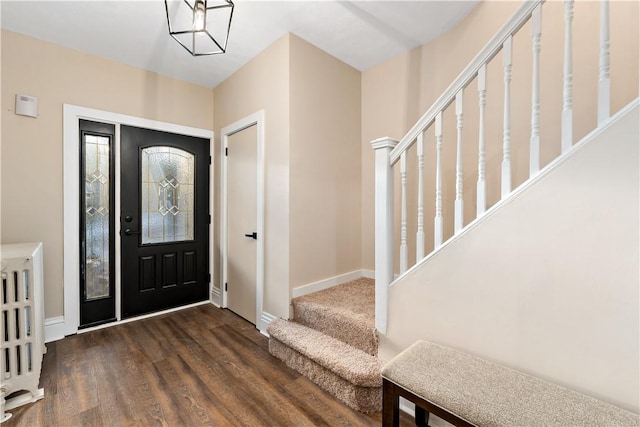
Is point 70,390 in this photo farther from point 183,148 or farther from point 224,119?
point 224,119

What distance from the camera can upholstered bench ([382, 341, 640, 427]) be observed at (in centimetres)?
102

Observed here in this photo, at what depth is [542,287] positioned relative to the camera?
1246mm

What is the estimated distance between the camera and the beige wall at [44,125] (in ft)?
7.72

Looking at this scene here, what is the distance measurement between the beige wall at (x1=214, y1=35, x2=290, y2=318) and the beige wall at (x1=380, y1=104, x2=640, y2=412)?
1449 mm

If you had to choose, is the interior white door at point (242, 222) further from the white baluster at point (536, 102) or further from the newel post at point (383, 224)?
the white baluster at point (536, 102)

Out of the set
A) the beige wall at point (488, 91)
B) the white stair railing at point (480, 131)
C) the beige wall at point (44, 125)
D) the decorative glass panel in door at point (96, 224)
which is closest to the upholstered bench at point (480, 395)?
the white stair railing at point (480, 131)

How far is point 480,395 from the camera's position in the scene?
1140mm

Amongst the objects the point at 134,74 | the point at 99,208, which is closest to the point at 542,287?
the point at 99,208

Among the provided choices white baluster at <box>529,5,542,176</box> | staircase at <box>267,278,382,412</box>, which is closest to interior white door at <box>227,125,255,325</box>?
staircase at <box>267,278,382,412</box>

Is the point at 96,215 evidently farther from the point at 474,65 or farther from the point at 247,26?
the point at 474,65

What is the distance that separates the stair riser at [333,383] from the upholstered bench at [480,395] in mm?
336

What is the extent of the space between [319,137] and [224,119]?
4.20ft

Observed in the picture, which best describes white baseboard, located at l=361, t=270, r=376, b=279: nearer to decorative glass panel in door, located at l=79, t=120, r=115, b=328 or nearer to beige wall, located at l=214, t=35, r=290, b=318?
beige wall, located at l=214, t=35, r=290, b=318

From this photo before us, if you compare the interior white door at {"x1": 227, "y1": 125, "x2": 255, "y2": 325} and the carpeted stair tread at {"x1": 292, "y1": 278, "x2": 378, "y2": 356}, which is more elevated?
the interior white door at {"x1": 227, "y1": 125, "x2": 255, "y2": 325}
